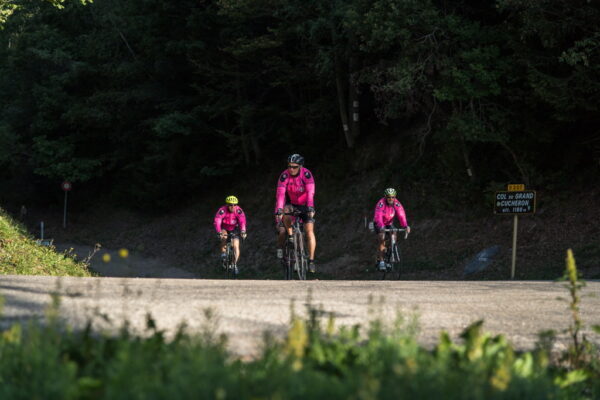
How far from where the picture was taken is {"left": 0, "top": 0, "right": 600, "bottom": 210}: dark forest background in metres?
26.9

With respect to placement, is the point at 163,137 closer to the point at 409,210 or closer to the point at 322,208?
the point at 322,208

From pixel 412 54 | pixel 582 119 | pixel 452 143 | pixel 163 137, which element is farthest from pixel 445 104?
pixel 163 137

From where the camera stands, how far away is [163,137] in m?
45.2

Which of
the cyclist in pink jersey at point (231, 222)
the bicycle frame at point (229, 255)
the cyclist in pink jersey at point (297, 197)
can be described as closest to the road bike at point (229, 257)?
the bicycle frame at point (229, 255)

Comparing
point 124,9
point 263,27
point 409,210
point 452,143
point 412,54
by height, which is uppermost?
point 124,9

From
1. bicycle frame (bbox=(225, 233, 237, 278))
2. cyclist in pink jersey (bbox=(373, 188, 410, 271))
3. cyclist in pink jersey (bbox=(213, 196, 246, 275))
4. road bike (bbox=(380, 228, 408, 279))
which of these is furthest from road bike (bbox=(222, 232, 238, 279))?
road bike (bbox=(380, 228, 408, 279))

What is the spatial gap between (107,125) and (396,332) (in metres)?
47.9

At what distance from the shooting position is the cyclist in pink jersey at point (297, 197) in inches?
639

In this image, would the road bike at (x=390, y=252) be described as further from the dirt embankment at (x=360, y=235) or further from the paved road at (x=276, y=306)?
the paved road at (x=276, y=306)

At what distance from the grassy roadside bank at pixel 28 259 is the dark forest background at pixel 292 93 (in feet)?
18.6

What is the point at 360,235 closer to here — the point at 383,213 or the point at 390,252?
the point at 390,252

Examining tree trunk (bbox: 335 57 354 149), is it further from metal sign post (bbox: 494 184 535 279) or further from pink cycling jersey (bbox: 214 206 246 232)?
pink cycling jersey (bbox: 214 206 246 232)

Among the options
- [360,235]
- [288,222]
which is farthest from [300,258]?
[360,235]

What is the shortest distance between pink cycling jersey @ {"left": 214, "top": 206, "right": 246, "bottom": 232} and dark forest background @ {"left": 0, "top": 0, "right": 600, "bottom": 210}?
20.3 feet
